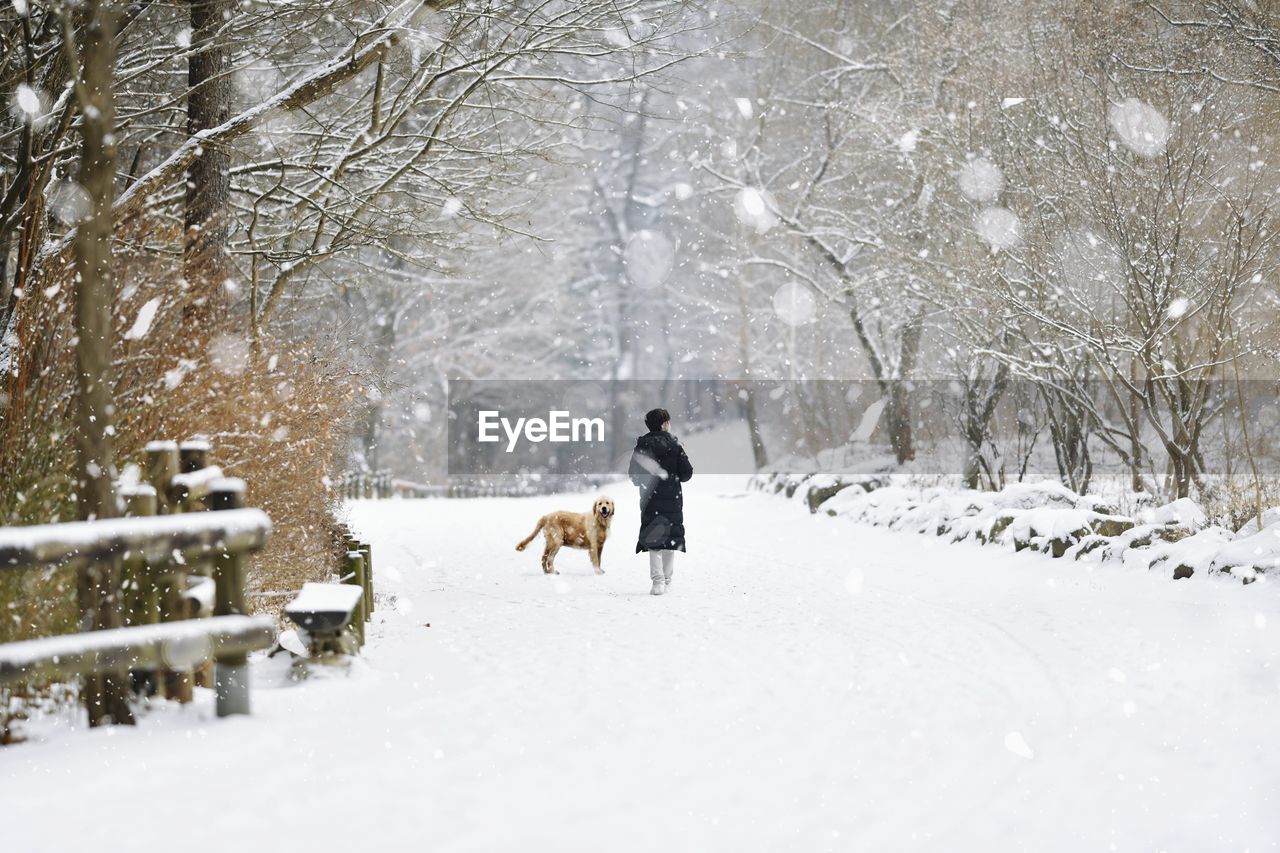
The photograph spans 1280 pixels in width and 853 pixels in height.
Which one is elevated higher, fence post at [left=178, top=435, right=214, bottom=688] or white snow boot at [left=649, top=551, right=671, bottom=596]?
fence post at [left=178, top=435, right=214, bottom=688]

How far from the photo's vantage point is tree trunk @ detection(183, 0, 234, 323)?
27.9 feet

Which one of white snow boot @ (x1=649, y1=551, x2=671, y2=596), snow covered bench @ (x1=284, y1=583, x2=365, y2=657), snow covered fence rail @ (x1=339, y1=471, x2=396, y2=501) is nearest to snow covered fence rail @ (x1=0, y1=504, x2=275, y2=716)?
snow covered bench @ (x1=284, y1=583, x2=365, y2=657)

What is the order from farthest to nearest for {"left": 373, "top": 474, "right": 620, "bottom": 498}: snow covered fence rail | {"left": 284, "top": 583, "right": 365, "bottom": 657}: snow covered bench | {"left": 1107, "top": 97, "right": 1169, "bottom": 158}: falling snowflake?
{"left": 373, "top": 474, "right": 620, "bottom": 498}: snow covered fence rail
{"left": 1107, "top": 97, "right": 1169, "bottom": 158}: falling snowflake
{"left": 284, "top": 583, "right": 365, "bottom": 657}: snow covered bench

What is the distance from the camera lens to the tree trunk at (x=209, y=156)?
8.49 metres

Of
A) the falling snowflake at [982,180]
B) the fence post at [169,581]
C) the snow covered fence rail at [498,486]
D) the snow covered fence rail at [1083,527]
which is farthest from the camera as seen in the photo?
the snow covered fence rail at [498,486]

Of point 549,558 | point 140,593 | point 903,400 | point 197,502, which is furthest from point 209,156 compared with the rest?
point 903,400

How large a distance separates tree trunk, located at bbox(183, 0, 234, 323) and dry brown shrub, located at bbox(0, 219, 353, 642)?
47 centimetres

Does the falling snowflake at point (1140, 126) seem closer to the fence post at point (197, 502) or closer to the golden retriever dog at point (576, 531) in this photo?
the golden retriever dog at point (576, 531)

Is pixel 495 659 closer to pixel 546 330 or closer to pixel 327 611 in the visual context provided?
pixel 327 611

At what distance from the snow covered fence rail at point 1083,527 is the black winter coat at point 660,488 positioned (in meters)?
4.26

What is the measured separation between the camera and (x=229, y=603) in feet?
16.1

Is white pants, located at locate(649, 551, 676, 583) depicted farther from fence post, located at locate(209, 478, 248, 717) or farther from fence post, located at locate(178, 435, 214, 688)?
fence post, located at locate(209, 478, 248, 717)

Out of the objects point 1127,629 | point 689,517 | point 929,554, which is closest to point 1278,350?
point 929,554

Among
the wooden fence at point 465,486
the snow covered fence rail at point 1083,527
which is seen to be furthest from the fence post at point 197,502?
the wooden fence at point 465,486
